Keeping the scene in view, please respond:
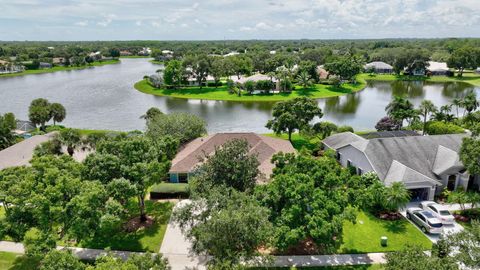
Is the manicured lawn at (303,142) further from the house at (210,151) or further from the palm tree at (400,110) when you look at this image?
the palm tree at (400,110)

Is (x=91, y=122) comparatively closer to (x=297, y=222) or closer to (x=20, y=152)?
(x=20, y=152)

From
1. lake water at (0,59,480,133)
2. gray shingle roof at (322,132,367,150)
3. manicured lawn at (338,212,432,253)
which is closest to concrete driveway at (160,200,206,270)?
manicured lawn at (338,212,432,253)

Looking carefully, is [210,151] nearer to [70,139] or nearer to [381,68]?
[70,139]

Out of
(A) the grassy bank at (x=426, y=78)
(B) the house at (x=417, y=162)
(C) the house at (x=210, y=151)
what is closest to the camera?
(B) the house at (x=417, y=162)

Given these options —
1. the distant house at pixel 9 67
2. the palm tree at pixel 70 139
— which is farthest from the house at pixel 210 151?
the distant house at pixel 9 67

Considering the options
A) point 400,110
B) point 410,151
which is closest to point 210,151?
point 410,151

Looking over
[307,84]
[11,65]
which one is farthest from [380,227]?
[11,65]

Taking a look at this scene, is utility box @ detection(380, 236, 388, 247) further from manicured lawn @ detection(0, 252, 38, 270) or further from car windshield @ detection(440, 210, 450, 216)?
manicured lawn @ detection(0, 252, 38, 270)
